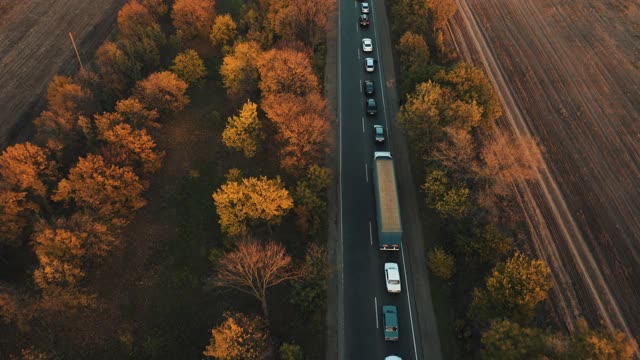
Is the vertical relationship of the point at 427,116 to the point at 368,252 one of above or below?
above

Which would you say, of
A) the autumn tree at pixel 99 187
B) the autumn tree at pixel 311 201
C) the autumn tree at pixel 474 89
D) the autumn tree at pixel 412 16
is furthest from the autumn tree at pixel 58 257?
the autumn tree at pixel 412 16

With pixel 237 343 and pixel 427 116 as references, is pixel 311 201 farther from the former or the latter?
pixel 237 343

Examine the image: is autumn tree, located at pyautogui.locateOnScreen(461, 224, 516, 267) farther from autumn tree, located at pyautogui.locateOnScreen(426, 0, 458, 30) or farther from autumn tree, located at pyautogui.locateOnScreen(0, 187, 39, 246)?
autumn tree, located at pyautogui.locateOnScreen(0, 187, 39, 246)

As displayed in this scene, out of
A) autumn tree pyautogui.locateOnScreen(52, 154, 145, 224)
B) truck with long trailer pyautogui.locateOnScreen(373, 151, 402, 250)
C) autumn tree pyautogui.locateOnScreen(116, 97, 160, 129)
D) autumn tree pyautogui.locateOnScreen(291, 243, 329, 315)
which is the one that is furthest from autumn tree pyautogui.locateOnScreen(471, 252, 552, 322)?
autumn tree pyautogui.locateOnScreen(116, 97, 160, 129)

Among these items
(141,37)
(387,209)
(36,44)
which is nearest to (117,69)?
(141,37)

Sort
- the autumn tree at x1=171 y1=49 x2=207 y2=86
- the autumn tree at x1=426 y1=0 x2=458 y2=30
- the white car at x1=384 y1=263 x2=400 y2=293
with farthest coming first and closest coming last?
1. the autumn tree at x1=426 y1=0 x2=458 y2=30
2. the autumn tree at x1=171 y1=49 x2=207 y2=86
3. the white car at x1=384 y1=263 x2=400 y2=293

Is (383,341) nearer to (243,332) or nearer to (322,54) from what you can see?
(243,332)
